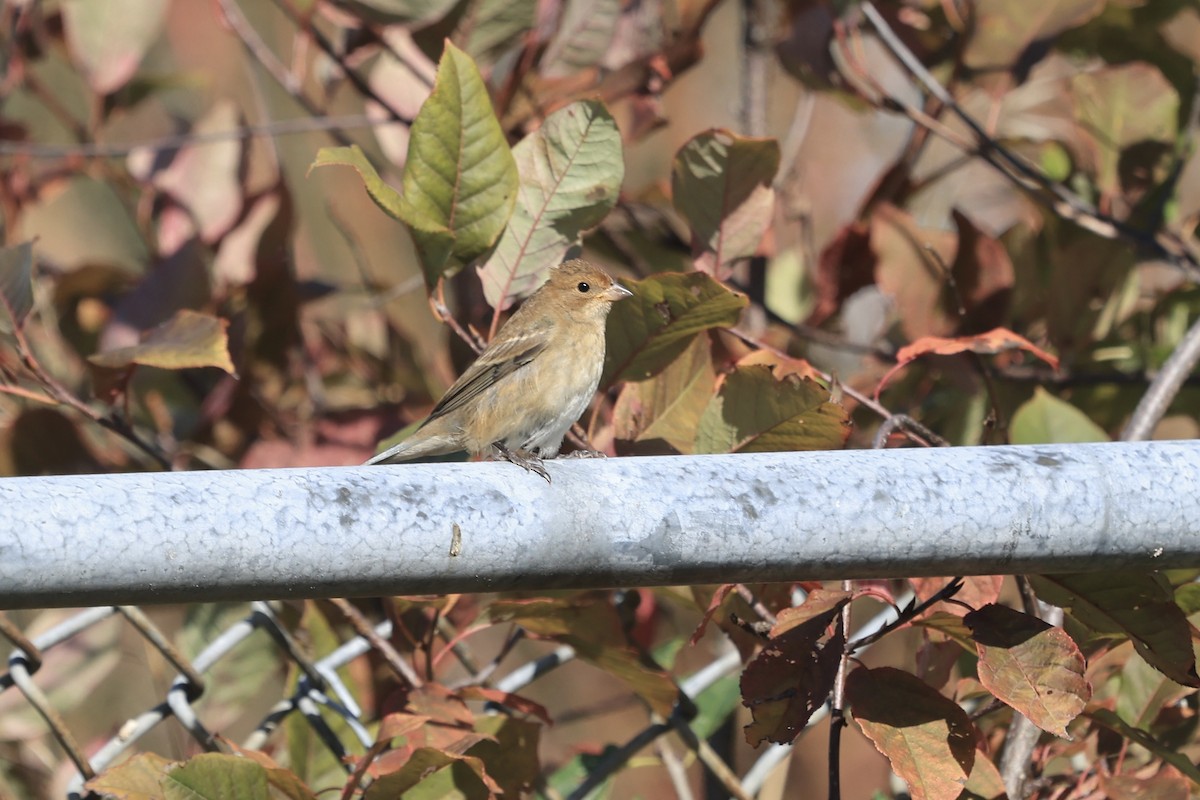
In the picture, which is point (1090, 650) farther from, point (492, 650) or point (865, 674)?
point (492, 650)

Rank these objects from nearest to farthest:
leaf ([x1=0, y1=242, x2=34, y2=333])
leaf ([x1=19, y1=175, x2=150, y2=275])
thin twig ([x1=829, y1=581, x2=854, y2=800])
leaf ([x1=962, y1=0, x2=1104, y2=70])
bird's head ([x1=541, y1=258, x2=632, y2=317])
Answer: thin twig ([x1=829, y1=581, x2=854, y2=800]) < leaf ([x1=0, y1=242, x2=34, y2=333]) < leaf ([x1=962, y1=0, x2=1104, y2=70]) < bird's head ([x1=541, y1=258, x2=632, y2=317]) < leaf ([x1=19, y1=175, x2=150, y2=275])

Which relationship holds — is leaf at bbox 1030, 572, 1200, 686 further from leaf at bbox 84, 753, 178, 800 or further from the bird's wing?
the bird's wing

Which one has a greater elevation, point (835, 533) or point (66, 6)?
point (66, 6)

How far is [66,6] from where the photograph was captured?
10.5 ft

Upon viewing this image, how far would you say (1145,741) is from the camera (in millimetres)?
1672

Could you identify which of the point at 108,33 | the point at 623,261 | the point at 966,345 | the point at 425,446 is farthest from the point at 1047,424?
the point at 108,33

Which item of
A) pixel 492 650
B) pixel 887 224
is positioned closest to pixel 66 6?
pixel 887 224

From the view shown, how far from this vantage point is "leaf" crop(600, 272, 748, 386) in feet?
6.30

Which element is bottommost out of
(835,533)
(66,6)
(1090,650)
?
(1090,650)

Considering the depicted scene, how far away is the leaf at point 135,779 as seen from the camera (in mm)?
1538

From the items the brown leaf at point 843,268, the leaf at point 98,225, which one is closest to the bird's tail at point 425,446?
the brown leaf at point 843,268

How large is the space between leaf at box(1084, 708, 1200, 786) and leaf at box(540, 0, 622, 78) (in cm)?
181

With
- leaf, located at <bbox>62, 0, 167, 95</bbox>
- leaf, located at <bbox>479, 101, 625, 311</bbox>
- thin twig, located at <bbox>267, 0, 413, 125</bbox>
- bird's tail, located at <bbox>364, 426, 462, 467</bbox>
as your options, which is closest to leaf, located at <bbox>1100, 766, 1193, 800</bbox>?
leaf, located at <bbox>479, 101, 625, 311</bbox>

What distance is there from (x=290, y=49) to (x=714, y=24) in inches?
88.2
